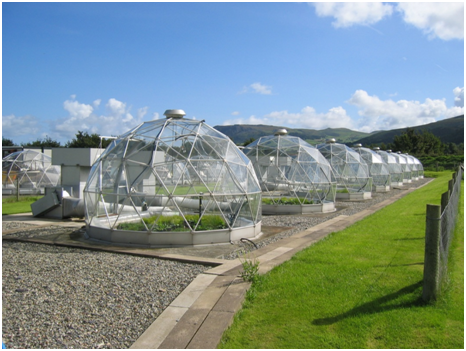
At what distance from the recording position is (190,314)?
587cm

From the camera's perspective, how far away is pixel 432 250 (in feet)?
18.2

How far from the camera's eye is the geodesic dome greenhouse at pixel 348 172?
28281 millimetres

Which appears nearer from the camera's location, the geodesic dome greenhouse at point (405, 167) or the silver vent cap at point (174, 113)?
the silver vent cap at point (174, 113)

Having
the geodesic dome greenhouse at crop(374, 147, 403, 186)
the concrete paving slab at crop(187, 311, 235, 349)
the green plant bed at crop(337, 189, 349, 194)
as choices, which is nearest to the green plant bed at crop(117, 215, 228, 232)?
the concrete paving slab at crop(187, 311, 235, 349)

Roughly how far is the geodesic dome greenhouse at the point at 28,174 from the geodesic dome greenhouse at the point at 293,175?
19.7 m

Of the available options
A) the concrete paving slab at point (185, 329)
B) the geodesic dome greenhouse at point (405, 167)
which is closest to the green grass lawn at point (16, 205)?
the concrete paving slab at point (185, 329)

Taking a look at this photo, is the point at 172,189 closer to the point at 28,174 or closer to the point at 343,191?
the point at 343,191

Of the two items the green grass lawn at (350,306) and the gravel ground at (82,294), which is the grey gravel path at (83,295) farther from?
the green grass lawn at (350,306)

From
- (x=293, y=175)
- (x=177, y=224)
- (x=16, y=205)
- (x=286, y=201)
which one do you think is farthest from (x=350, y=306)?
(x=16, y=205)

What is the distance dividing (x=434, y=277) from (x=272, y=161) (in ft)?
54.6


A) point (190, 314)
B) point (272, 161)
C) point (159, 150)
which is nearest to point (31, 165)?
point (272, 161)

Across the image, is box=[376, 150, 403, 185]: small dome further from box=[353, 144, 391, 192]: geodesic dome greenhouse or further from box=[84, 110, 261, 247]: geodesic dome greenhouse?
box=[84, 110, 261, 247]: geodesic dome greenhouse

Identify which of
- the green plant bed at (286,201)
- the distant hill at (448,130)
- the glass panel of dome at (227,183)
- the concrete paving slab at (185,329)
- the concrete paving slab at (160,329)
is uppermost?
the distant hill at (448,130)

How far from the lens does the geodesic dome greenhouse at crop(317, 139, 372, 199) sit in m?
28.3
